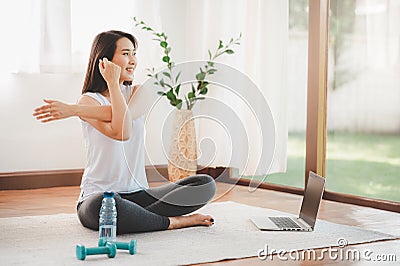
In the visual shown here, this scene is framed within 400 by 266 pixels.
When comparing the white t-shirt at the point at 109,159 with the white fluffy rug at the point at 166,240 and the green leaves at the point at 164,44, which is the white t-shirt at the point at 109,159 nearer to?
the white fluffy rug at the point at 166,240

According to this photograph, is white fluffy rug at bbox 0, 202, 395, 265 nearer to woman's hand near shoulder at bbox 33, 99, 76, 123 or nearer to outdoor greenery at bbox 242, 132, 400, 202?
woman's hand near shoulder at bbox 33, 99, 76, 123

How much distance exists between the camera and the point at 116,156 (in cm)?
274

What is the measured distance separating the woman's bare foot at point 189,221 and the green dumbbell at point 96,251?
520 millimetres

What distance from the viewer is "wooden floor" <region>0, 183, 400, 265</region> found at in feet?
8.07

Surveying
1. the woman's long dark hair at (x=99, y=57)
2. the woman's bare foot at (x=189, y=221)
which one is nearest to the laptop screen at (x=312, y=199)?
the woman's bare foot at (x=189, y=221)

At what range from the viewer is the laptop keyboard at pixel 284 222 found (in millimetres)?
2861

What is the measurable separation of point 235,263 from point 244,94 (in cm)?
193

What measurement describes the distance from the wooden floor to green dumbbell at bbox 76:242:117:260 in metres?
0.35

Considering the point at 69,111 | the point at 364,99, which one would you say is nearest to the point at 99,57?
the point at 69,111

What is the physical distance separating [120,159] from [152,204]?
0.22 meters

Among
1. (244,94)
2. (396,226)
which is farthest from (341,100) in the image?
(396,226)

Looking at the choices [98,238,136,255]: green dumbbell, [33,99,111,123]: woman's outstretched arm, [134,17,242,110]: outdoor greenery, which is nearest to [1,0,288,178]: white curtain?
[134,17,242,110]: outdoor greenery

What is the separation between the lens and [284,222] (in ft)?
9.69

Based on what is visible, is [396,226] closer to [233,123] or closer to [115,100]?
[233,123]
